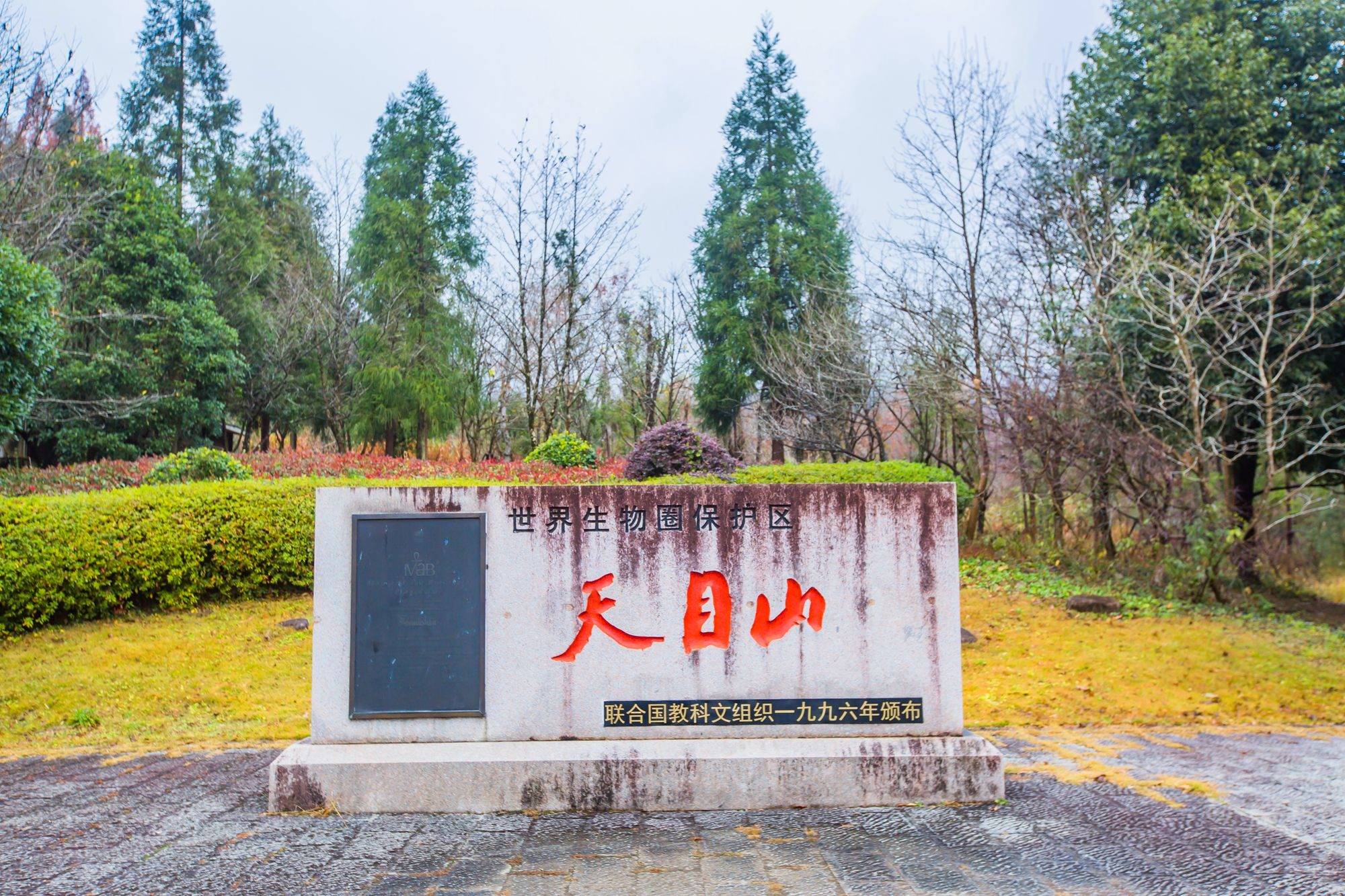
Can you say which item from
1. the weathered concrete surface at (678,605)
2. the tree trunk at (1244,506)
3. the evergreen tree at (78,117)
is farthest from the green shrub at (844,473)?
the evergreen tree at (78,117)

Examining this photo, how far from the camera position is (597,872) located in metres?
3.17

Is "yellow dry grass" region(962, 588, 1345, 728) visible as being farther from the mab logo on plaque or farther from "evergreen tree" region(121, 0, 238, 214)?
"evergreen tree" region(121, 0, 238, 214)

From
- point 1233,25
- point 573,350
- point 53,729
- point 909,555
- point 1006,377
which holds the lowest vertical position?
point 53,729

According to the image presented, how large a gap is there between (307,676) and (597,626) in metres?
3.75

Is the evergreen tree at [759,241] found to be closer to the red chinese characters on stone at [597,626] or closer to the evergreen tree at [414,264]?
the evergreen tree at [414,264]

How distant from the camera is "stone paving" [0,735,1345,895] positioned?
3.08 m

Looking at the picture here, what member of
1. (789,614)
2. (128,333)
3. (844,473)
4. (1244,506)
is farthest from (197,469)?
(1244,506)

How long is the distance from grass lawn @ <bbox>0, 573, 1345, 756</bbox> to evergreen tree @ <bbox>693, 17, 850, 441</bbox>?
11423mm

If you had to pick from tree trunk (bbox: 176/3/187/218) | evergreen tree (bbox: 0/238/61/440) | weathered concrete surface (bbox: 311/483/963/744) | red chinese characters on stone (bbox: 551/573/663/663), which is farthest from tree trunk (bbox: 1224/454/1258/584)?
tree trunk (bbox: 176/3/187/218)

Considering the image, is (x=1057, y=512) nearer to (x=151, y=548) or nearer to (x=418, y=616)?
(x=418, y=616)

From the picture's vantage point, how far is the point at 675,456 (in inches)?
386

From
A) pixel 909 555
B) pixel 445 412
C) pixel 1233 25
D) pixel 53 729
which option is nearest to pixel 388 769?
pixel 909 555

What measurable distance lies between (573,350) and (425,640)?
622 inches

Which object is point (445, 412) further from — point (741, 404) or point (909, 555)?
point (909, 555)
